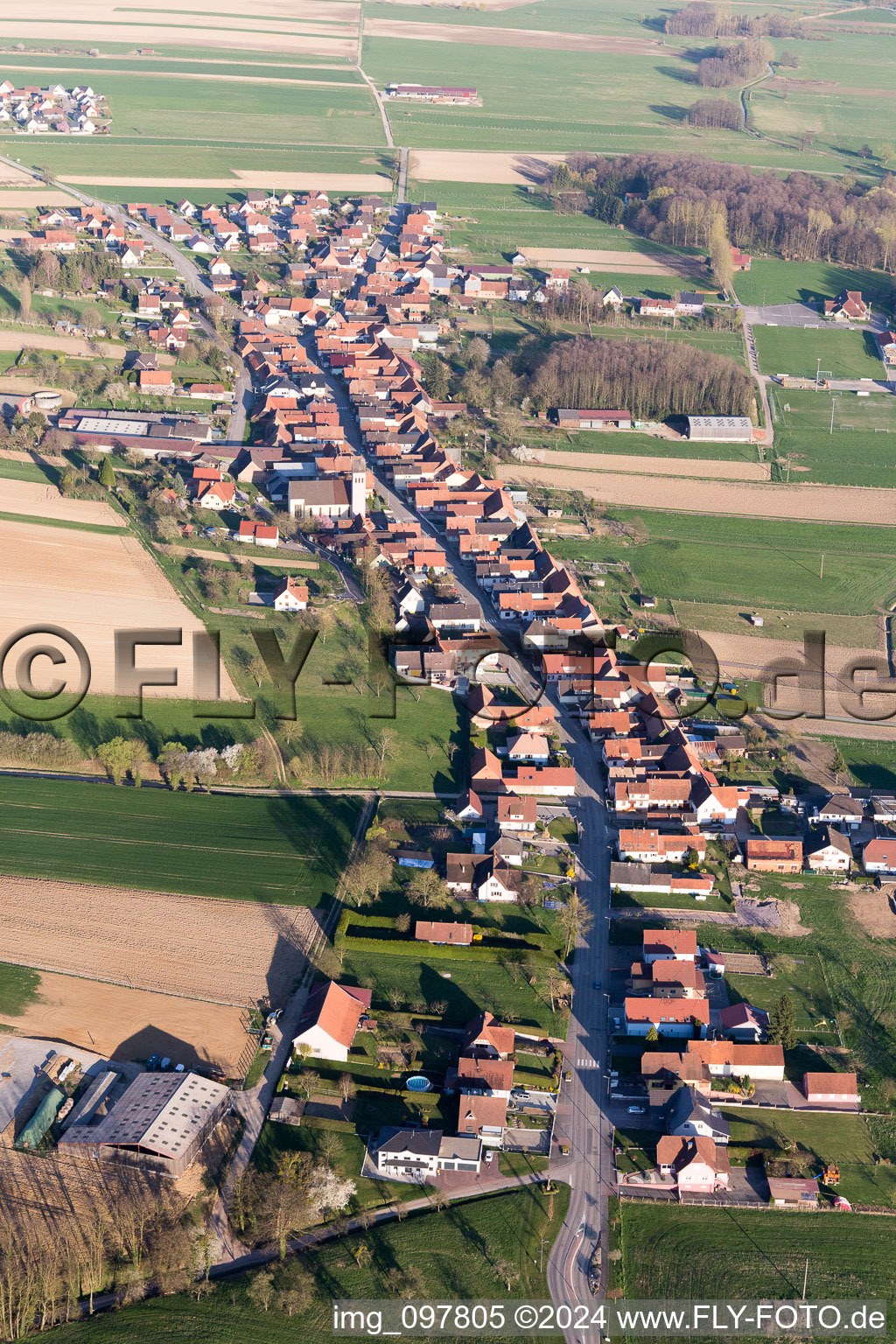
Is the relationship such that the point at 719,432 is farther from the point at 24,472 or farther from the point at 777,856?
the point at 777,856

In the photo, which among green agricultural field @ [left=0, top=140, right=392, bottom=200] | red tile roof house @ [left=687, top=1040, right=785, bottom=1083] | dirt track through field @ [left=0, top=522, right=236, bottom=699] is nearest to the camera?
red tile roof house @ [left=687, top=1040, right=785, bottom=1083]

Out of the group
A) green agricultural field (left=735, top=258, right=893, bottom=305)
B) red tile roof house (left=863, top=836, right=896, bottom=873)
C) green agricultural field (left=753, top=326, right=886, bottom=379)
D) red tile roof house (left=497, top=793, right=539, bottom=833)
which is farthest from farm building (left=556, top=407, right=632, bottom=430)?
red tile roof house (left=863, top=836, right=896, bottom=873)

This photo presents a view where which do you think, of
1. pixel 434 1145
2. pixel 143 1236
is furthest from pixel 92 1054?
pixel 434 1145

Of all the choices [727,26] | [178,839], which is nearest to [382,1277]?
[178,839]

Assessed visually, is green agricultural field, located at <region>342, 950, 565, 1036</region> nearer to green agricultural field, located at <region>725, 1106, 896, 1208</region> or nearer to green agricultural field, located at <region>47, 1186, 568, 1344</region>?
green agricultural field, located at <region>725, 1106, 896, 1208</region>

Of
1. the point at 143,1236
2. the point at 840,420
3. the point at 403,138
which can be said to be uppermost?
Answer: the point at 403,138

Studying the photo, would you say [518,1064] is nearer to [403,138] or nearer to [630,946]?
[630,946]
